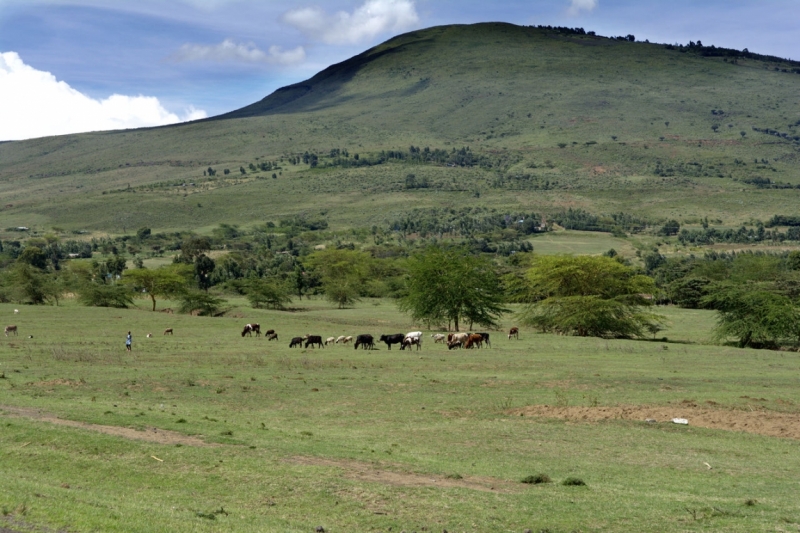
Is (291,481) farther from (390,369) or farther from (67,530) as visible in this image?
(390,369)

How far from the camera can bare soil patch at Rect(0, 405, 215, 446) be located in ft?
61.3

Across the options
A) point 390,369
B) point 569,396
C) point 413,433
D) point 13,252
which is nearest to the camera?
point 413,433

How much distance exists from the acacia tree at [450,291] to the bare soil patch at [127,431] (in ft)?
141

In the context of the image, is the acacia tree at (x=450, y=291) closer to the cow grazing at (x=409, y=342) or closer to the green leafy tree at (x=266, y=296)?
the cow grazing at (x=409, y=342)

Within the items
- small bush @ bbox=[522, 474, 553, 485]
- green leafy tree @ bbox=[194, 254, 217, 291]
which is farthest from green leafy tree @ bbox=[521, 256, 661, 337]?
green leafy tree @ bbox=[194, 254, 217, 291]

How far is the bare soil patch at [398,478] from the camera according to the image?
16.0 metres

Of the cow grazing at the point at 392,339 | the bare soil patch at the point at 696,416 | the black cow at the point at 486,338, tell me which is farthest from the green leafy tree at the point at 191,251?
the bare soil patch at the point at 696,416

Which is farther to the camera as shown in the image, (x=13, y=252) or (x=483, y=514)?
(x=13, y=252)

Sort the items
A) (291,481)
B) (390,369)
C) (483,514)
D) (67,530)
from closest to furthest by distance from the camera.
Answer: (67,530)
(483,514)
(291,481)
(390,369)

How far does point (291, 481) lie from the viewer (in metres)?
15.6

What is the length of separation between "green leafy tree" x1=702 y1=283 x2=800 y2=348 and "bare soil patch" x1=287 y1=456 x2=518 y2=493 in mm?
43205

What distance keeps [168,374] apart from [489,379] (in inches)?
507

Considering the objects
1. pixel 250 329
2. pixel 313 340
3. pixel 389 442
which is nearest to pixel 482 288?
pixel 250 329

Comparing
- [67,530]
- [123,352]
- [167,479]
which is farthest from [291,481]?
[123,352]
